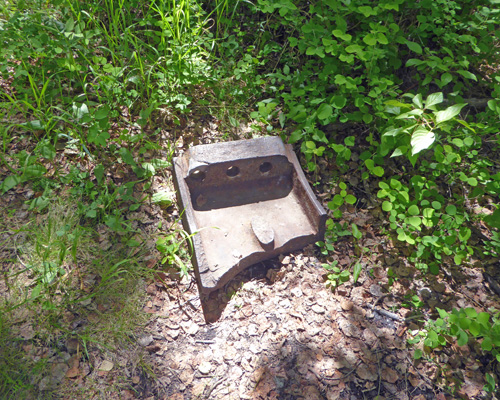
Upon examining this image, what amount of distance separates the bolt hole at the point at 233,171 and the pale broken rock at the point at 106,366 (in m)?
1.38

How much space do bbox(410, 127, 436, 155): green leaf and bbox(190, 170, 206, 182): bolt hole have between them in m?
1.34

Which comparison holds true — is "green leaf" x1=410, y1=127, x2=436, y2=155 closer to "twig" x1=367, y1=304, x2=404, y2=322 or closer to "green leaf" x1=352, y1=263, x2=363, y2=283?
"green leaf" x1=352, y1=263, x2=363, y2=283

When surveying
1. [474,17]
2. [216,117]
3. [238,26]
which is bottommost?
[216,117]

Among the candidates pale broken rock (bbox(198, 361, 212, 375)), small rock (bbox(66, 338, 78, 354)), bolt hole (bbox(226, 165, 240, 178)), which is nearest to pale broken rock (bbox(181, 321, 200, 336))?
pale broken rock (bbox(198, 361, 212, 375))

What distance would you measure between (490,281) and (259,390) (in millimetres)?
1683

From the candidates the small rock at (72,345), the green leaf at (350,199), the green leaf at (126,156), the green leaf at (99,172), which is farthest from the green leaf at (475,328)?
the green leaf at (99,172)

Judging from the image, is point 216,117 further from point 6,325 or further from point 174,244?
point 6,325

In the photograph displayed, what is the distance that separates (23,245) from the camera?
7.23ft

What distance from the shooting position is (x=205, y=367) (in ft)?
6.69

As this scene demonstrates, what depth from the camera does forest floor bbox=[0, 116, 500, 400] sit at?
1.94m

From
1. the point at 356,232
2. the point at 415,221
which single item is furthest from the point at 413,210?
the point at 356,232

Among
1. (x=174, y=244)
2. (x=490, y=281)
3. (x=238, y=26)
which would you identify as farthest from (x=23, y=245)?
(x=490, y=281)

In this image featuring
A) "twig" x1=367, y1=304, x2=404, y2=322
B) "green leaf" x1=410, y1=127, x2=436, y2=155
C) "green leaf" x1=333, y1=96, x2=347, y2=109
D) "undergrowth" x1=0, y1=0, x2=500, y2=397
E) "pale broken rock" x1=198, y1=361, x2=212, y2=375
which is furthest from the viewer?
"green leaf" x1=333, y1=96, x2=347, y2=109

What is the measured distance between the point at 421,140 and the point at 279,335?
53.3 inches
